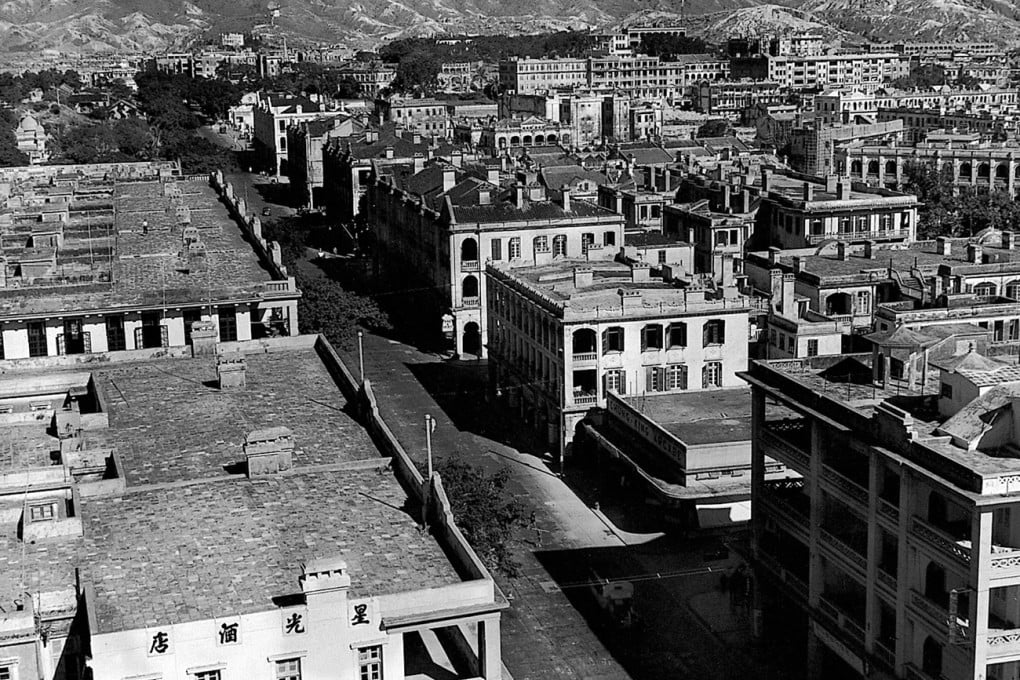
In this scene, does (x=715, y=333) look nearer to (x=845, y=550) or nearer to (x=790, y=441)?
(x=790, y=441)

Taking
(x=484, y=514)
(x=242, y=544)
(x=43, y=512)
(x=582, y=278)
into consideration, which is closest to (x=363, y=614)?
(x=242, y=544)

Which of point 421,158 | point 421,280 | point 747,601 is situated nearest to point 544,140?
point 421,158

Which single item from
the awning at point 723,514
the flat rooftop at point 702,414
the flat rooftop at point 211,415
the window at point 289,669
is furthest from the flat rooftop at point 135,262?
the window at point 289,669

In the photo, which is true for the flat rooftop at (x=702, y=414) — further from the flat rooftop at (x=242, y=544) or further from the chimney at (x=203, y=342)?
the flat rooftop at (x=242, y=544)

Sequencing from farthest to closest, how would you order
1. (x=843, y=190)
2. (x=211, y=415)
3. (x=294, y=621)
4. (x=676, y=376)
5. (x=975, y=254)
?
1. (x=843, y=190)
2. (x=975, y=254)
3. (x=676, y=376)
4. (x=211, y=415)
5. (x=294, y=621)

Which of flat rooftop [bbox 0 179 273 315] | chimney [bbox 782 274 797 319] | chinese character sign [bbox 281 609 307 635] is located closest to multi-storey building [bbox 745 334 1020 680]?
chinese character sign [bbox 281 609 307 635]

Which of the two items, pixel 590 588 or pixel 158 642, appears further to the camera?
pixel 590 588
